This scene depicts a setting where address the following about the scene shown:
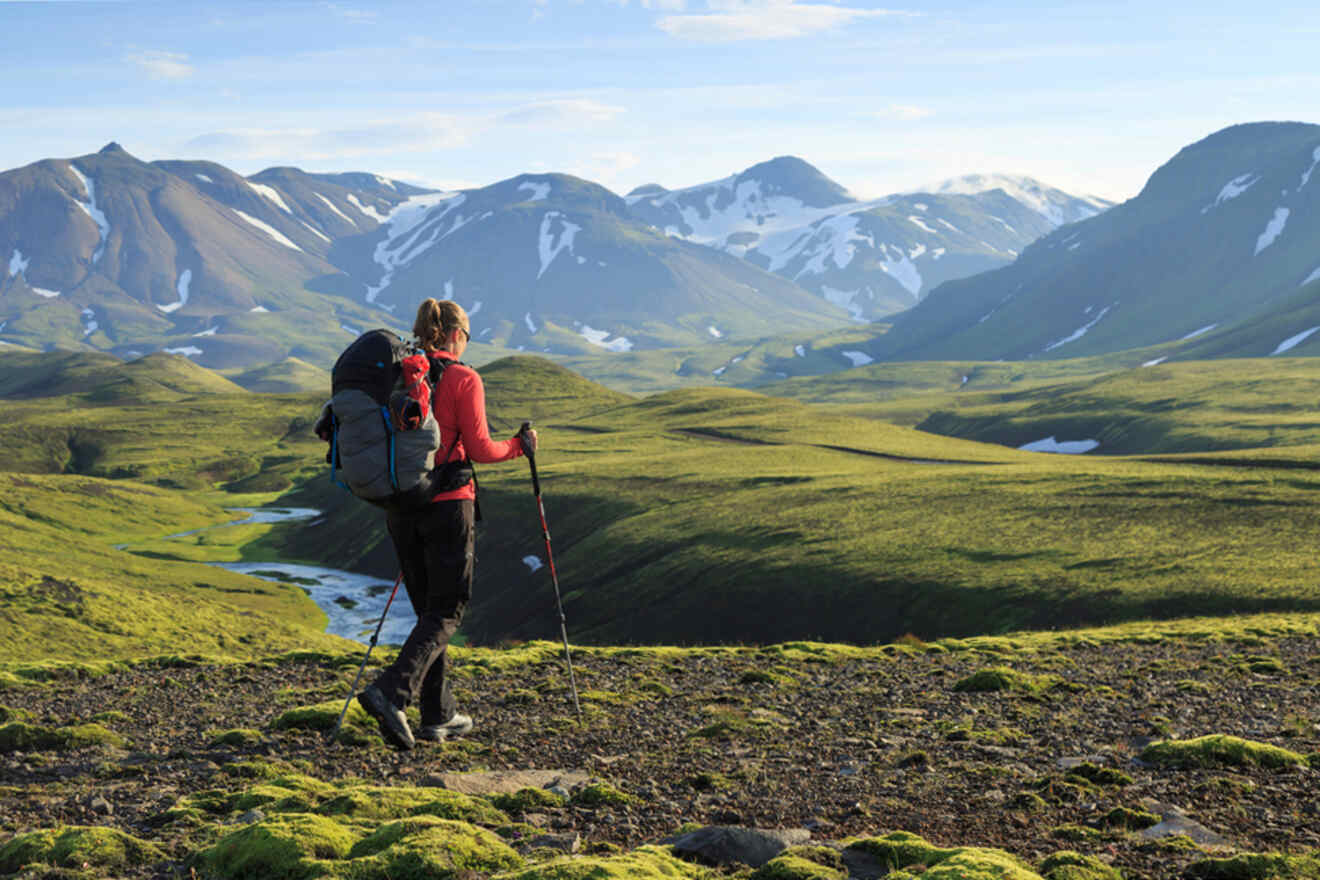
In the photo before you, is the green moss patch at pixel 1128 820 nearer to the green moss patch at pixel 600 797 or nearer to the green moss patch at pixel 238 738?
the green moss patch at pixel 600 797

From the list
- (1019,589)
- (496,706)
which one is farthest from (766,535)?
(496,706)

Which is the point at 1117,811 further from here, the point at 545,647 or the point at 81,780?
the point at 545,647

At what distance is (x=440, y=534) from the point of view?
16.9 meters

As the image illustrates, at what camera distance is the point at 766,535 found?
95938 millimetres

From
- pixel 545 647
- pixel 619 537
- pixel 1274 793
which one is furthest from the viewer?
pixel 619 537

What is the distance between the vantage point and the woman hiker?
16766mm

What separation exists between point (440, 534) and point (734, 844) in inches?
270

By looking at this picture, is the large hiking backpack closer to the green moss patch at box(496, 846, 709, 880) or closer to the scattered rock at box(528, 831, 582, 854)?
the scattered rock at box(528, 831, 582, 854)

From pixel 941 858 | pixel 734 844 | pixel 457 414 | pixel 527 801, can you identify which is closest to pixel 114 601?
pixel 457 414

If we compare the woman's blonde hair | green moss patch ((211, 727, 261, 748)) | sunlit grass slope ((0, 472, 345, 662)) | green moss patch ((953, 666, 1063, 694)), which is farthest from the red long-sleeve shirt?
sunlit grass slope ((0, 472, 345, 662))

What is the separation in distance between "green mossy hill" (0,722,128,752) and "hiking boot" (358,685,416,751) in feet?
17.2

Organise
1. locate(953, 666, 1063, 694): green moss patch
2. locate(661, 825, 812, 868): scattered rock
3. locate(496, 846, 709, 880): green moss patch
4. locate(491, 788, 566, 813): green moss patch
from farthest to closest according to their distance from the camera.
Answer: locate(953, 666, 1063, 694): green moss patch → locate(491, 788, 566, 813): green moss patch → locate(661, 825, 812, 868): scattered rock → locate(496, 846, 709, 880): green moss patch

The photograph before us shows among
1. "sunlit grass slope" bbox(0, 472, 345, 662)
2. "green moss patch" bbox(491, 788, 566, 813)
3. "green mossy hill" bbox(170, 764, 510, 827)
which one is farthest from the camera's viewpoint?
"sunlit grass slope" bbox(0, 472, 345, 662)

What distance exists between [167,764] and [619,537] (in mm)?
89417
